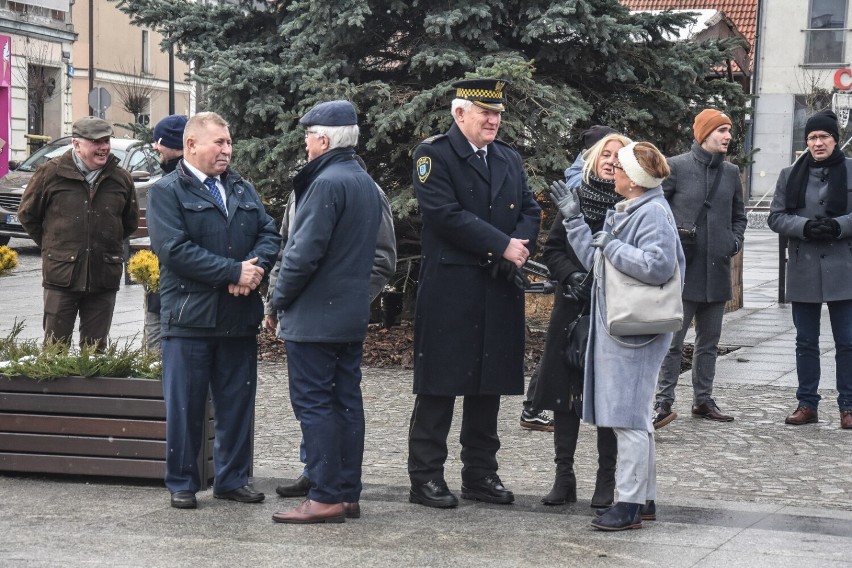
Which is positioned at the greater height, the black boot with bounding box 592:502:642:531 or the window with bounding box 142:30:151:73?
the window with bounding box 142:30:151:73

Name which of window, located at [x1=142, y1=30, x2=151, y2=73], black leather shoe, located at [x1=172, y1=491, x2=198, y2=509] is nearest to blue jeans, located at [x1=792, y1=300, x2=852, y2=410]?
black leather shoe, located at [x1=172, y1=491, x2=198, y2=509]

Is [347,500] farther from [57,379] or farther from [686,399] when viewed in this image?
[686,399]

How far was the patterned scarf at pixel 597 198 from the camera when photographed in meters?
6.59

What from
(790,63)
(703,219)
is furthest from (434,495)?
(790,63)

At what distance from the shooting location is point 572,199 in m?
6.27

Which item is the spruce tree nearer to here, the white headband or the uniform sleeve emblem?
the uniform sleeve emblem

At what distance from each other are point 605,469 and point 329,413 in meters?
1.31

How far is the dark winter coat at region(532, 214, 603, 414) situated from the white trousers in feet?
1.26

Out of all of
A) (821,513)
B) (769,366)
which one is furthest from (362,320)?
(769,366)

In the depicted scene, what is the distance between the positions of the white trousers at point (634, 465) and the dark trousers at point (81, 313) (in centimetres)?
344

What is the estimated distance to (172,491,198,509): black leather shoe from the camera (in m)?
6.42

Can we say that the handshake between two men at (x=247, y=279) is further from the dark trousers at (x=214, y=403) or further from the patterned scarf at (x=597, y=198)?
the patterned scarf at (x=597, y=198)

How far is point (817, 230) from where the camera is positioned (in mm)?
8781

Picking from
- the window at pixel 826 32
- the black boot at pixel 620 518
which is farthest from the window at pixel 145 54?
the black boot at pixel 620 518
